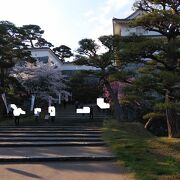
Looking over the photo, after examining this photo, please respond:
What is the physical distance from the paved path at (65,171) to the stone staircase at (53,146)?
491 millimetres

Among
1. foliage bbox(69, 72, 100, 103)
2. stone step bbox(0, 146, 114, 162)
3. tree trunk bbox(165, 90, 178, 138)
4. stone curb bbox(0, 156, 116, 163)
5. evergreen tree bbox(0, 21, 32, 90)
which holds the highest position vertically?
evergreen tree bbox(0, 21, 32, 90)

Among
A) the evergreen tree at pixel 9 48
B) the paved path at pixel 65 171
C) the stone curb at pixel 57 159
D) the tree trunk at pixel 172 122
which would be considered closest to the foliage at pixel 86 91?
the evergreen tree at pixel 9 48

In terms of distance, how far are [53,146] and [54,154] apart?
78.6 inches

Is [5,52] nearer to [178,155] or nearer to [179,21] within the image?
[179,21]

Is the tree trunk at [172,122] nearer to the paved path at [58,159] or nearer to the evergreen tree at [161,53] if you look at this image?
the evergreen tree at [161,53]

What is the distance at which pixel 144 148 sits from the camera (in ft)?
37.9

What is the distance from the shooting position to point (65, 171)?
362 inches

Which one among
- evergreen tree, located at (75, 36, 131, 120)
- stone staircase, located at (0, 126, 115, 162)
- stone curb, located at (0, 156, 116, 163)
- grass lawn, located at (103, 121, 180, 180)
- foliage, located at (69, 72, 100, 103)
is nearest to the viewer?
grass lawn, located at (103, 121, 180, 180)

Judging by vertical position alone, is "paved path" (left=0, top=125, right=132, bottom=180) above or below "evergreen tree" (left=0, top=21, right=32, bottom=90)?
below

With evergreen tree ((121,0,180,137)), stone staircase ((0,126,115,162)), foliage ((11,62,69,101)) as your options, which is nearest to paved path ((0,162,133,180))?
stone staircase ((0,126,115,162))

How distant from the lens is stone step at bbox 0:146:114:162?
416 inches

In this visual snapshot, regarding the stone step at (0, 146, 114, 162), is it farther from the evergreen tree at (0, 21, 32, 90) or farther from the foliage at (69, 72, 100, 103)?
the foliage at (69, 72, 100, 103)

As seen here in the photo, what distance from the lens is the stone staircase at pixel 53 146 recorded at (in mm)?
10641

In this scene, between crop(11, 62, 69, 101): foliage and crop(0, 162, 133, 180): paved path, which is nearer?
crop(0, 162, 133, 180): paved path
